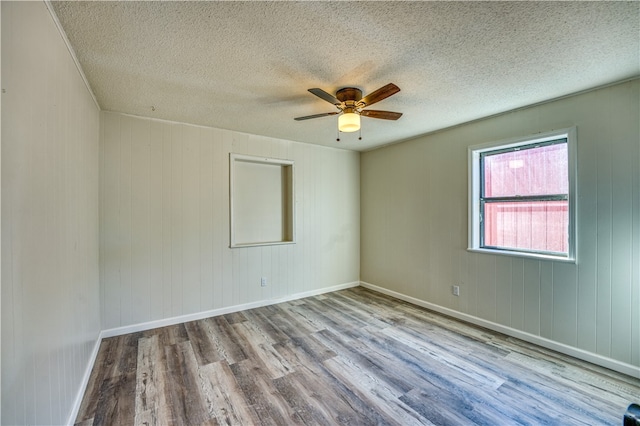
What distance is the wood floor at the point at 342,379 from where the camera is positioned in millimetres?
1797

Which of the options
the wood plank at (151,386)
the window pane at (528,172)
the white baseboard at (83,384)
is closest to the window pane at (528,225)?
the window pane at (528,172)

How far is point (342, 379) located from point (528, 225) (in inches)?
98.6

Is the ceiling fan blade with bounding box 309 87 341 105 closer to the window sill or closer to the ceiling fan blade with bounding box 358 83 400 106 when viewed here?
the ceiling fan blade with bounding box 358 83 400 106

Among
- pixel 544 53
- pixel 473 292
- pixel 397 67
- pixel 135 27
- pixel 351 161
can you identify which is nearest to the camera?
pixel 135 27

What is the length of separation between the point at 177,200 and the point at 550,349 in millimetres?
4357

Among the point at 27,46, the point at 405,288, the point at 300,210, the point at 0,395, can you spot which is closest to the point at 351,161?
the point at 300,210

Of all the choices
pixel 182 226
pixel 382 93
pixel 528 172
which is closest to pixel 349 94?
pixel 382 93

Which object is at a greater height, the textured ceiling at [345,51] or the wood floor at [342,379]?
the textured ceiling at [345,51]

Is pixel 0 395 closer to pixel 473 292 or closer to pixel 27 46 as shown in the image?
pixel 27 46

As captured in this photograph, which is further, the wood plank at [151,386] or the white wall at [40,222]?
the wood plank at [151,386]

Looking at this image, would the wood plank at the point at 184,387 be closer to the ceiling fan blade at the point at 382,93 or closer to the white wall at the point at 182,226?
the white wall at the point at 182,226

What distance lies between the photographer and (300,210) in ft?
14.0

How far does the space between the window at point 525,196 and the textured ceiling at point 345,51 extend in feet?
1.70

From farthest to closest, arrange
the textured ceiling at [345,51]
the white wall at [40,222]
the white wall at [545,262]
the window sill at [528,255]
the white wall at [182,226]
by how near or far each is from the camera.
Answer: the white wall at [182,226] < the window sill at [528,255] < the white wall at [545,262] < the textured ceiling at [345,51] < the white wall at [40,222]
